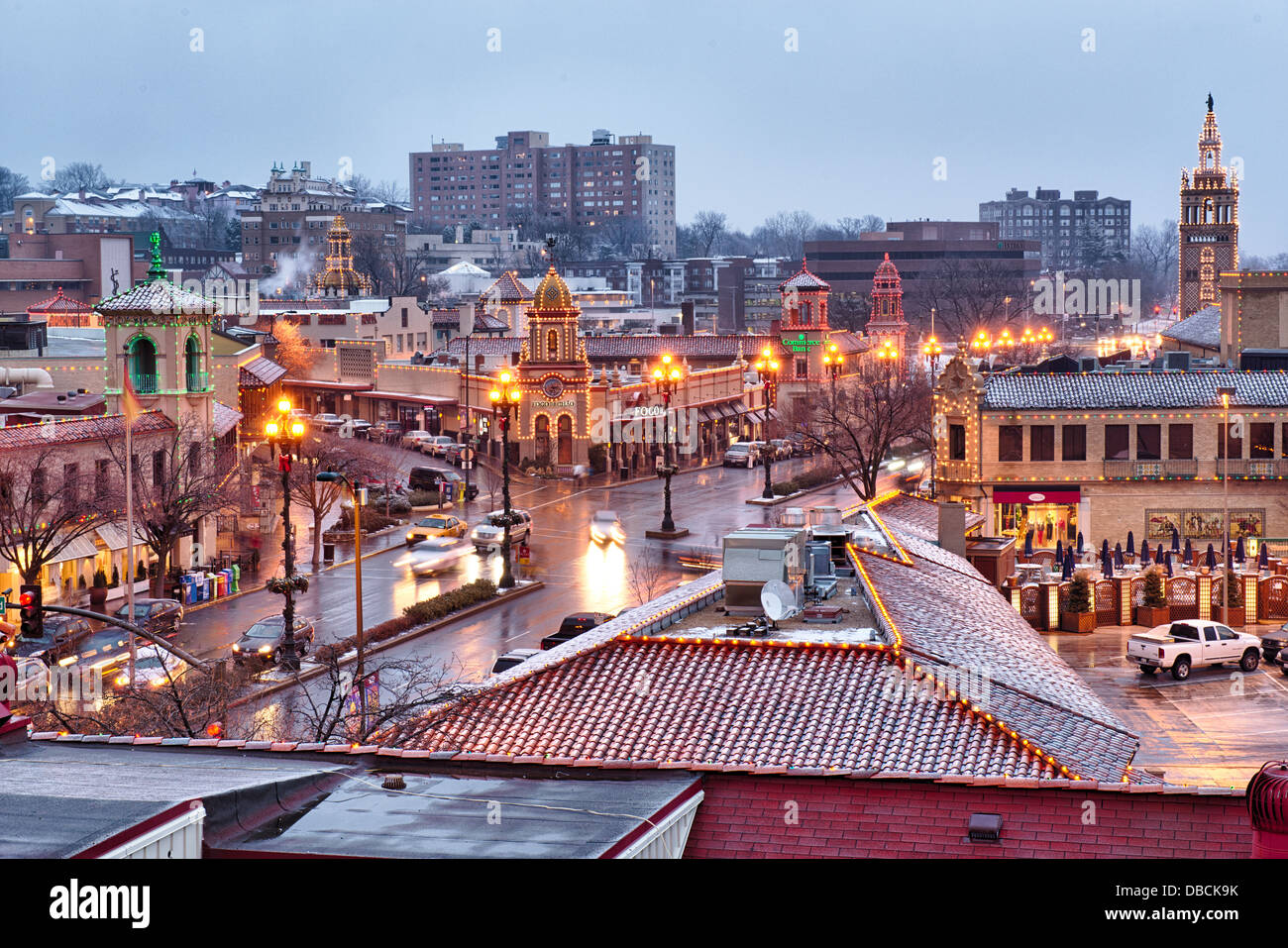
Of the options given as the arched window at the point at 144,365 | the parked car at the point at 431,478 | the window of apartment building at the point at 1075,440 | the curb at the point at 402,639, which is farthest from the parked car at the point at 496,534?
the window of apartment building at the point at 1075,440

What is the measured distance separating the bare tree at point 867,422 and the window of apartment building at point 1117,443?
Result: 799 centimetres

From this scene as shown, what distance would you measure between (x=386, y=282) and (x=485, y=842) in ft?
548

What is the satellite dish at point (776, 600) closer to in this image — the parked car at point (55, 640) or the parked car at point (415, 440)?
the parked car at point (55, 640)

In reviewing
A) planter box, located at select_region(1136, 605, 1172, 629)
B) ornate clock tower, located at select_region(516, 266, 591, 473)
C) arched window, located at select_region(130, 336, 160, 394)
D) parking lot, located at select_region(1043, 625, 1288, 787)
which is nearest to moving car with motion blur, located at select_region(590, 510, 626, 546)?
arched window, located at select_region(130, 336, 160, 394)

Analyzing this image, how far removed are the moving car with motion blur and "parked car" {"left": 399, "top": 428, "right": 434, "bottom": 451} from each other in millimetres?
21443

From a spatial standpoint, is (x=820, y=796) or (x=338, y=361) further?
(x=338, y=361)

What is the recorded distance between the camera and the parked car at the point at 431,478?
62.7 metres

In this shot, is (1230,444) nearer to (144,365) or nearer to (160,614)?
(160,614)

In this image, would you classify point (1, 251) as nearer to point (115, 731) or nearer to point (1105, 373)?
point (1105, 373)

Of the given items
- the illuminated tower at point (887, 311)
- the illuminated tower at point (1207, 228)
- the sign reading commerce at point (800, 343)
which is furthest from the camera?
the illuminated tower at point (1207, 228)
